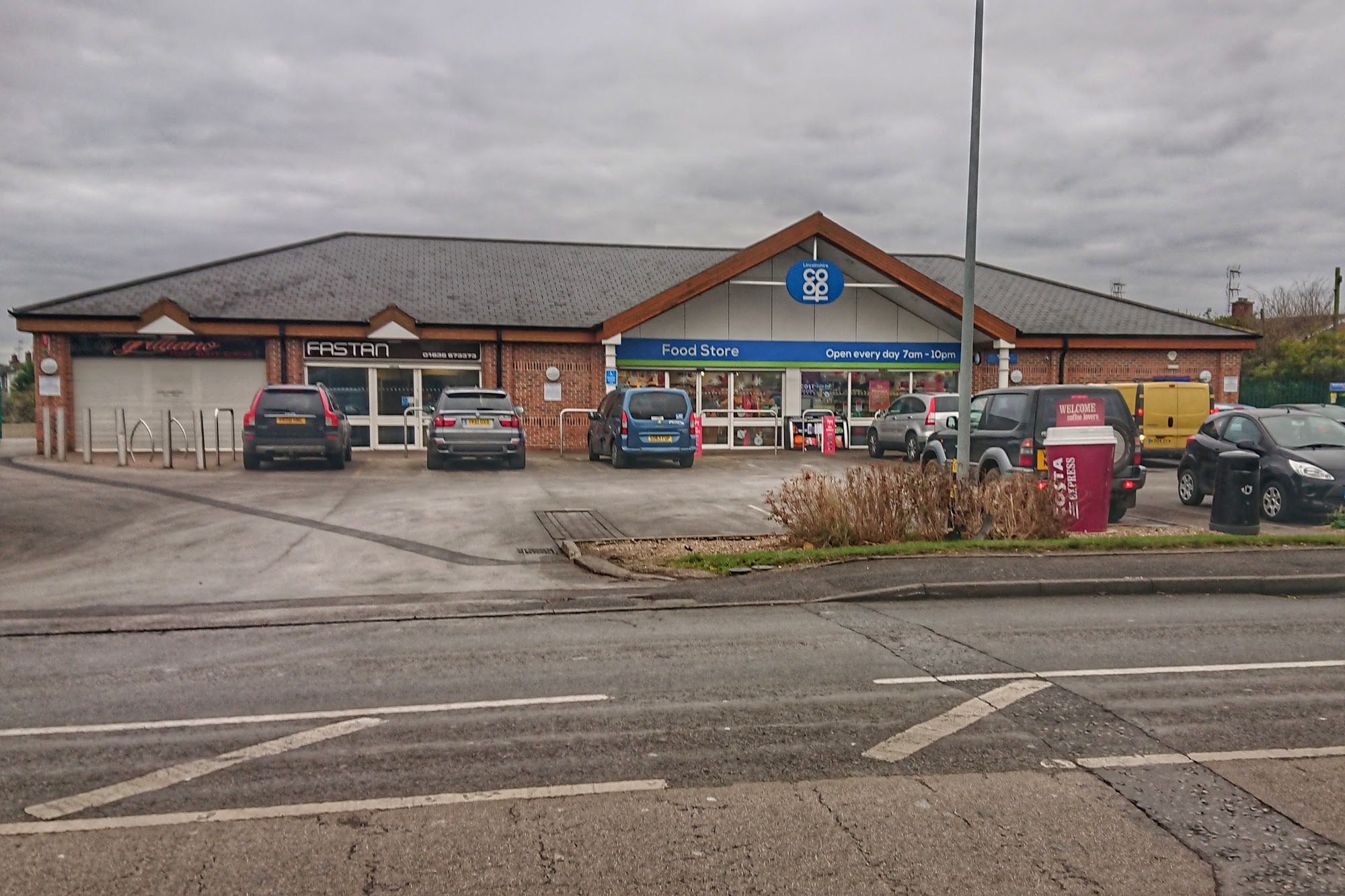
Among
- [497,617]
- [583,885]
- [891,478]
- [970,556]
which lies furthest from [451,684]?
[891,478]

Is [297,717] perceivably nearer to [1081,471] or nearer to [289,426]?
[1081,471]

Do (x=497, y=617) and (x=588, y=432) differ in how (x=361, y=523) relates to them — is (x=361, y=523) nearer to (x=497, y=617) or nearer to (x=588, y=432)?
(x=497, y=617)

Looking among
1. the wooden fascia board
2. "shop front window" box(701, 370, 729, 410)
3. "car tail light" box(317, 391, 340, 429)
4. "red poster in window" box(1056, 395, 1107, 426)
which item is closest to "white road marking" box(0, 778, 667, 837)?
"red poster in window" box(1056, 395, 1107, 426)

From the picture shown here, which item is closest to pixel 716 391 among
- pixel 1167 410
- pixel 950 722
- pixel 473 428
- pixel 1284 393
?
pixel 473 428

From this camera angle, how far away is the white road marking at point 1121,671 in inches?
240

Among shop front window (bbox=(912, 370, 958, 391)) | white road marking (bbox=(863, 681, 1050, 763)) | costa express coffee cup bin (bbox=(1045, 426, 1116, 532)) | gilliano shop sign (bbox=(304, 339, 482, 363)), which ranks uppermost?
gilliano shop sign (bbox=(304, 339, 482, 363))

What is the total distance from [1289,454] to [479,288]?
21.1 meters

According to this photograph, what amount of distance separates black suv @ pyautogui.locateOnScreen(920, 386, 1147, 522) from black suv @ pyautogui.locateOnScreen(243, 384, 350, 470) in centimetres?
1162

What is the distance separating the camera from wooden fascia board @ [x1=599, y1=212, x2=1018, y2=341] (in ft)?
83.2

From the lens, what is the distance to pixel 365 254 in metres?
30.4

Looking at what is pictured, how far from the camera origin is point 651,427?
20.6 metres

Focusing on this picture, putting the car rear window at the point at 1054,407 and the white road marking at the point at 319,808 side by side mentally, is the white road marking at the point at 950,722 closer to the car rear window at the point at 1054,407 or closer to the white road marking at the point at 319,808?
the white road marking at the point at 319,808

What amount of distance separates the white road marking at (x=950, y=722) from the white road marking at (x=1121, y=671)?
0.20 metres

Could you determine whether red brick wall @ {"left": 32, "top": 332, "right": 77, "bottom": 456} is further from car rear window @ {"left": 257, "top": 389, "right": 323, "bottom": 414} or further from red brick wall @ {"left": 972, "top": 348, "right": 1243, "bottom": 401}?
red brick wall @ {"left": 972, "top": 348, "right": 1243, "bottom": 401}
